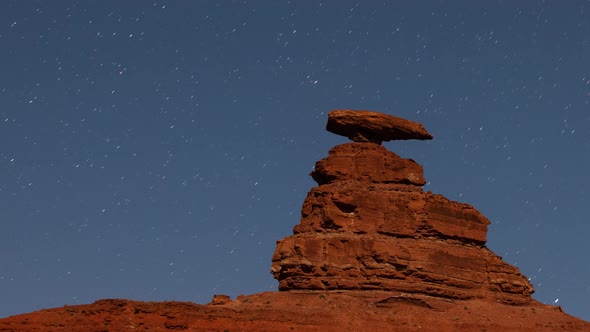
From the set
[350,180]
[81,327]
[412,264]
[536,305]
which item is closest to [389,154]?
[350,180]

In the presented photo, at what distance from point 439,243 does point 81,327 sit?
25966 millimetres

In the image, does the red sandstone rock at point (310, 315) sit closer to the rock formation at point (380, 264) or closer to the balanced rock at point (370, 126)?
the rock formation at point (380, 264)

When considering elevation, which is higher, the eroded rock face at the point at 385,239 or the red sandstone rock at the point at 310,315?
the eroded rock face at the point at 385,239

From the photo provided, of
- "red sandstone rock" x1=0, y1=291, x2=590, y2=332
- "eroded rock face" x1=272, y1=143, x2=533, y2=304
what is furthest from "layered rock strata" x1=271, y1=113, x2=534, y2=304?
"red sandstone rock" x1=0, y1=291, x2=590, y2=332

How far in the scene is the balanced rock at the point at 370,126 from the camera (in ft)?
247

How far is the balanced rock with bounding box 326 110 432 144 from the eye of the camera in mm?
75438

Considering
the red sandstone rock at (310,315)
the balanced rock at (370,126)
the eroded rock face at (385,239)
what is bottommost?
the red sandstone rock at (310,315)

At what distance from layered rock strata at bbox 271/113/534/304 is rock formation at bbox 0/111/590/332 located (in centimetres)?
6

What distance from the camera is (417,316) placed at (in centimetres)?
6806

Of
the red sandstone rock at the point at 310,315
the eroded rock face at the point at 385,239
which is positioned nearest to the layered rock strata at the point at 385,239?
the eroded rock face at the point at 385,239

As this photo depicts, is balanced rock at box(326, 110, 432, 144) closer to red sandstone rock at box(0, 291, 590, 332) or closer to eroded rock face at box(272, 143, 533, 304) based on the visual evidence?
eroded rock face at box(272, 143, 533, 304)

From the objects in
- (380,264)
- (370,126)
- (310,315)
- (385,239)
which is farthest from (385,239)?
(310,315)

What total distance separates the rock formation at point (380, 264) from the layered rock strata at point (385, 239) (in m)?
0.06

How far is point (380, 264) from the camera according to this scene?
70250mm
